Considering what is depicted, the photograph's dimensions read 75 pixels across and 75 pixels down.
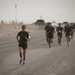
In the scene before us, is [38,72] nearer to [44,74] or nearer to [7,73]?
[44,74]

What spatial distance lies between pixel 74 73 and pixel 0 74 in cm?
269

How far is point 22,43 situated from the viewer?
13125 millimetres

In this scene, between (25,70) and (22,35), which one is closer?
(25,70)

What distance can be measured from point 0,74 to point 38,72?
1.42m

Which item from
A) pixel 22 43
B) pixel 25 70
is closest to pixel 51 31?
pixel 22 43

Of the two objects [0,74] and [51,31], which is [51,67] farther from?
[51,31]

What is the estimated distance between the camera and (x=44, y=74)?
10.3 metres

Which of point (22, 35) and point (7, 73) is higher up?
point (22, 35)

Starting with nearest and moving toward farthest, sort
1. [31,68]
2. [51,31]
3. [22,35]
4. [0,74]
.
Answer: [0,74], [31,68], [22,35], [51,31]

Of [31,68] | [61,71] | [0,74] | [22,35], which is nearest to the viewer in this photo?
[0,74]

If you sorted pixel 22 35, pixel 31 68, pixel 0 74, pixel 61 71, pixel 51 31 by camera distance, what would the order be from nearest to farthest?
1. pixel 0 74
2. pixel 61 71
3. pixel 31 68
4. pixel 22 35
5. pixel 51 31

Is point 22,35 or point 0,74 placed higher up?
point 22,35

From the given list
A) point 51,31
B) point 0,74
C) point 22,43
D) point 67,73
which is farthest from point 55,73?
point 51,31

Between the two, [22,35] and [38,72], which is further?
[22,35]
